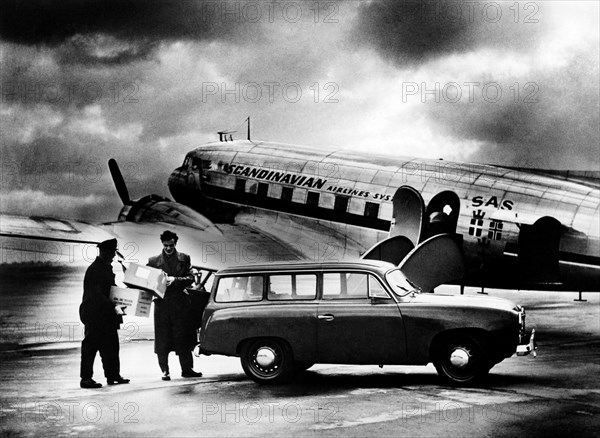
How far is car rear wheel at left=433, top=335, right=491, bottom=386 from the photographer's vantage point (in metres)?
5.34

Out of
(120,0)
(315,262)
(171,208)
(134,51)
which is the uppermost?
(120,0)

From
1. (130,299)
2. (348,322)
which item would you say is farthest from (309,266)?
(130,299)

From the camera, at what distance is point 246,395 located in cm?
546

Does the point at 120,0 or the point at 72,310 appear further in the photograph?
the point at 120,0

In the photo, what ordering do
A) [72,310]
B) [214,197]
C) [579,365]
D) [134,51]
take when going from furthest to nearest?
[214,197], [134,51], [72,310], [579,365]

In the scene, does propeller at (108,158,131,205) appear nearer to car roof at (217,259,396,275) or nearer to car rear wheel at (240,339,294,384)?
car roof at (217,259,396,275)

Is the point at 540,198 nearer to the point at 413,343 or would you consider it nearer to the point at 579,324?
the point at 579,324

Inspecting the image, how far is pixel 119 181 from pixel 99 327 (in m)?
1.72

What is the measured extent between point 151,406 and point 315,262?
5.85 ft

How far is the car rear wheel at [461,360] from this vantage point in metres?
5.34

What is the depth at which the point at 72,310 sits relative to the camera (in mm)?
6504

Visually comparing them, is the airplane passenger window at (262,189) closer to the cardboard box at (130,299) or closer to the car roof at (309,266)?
the car roof at (309,266)

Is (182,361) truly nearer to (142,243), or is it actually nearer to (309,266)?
(142,243)

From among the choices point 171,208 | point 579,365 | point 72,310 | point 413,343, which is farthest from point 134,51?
point 579,365
